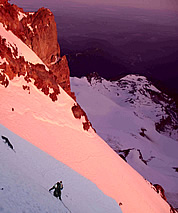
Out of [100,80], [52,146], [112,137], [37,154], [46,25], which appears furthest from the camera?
[100,80]

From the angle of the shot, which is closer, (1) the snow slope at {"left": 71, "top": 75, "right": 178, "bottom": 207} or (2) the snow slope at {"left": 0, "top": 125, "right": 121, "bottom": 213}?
(2) the snow slope at {"left": 0, "top": 125, "right": 121, "bottom": 213}

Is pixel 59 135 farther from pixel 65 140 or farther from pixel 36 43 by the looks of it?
pixel 36 43

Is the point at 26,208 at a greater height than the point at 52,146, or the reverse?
the point at 26,208

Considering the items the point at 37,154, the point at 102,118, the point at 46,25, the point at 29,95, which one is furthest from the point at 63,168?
the point at 102,118

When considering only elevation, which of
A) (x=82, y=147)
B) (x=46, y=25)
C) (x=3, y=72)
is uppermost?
(x=46, y=25)

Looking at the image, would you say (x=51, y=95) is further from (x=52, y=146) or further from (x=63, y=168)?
(x=63, y=168)

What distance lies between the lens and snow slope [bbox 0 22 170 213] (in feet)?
47.5

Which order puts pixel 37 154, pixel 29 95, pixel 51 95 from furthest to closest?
1. pixel 51 95
2. pixel 29 95
3. pixel 37 154

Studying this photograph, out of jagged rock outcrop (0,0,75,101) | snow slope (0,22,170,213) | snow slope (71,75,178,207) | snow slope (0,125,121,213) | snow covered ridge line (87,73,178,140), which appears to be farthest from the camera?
snow covered ridge line (87,73,178,140)

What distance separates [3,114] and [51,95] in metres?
8.19

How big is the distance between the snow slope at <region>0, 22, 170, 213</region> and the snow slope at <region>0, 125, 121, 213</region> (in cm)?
128

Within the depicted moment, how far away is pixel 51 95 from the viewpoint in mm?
21266

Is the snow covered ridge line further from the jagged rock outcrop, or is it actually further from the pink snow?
the pink snow

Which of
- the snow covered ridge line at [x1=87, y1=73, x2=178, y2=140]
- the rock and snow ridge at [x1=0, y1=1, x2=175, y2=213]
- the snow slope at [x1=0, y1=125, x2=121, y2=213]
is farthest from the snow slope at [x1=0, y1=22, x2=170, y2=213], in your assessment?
the snow covered ridge line at [x1=87, y1=73, x2=178, y2=140]
